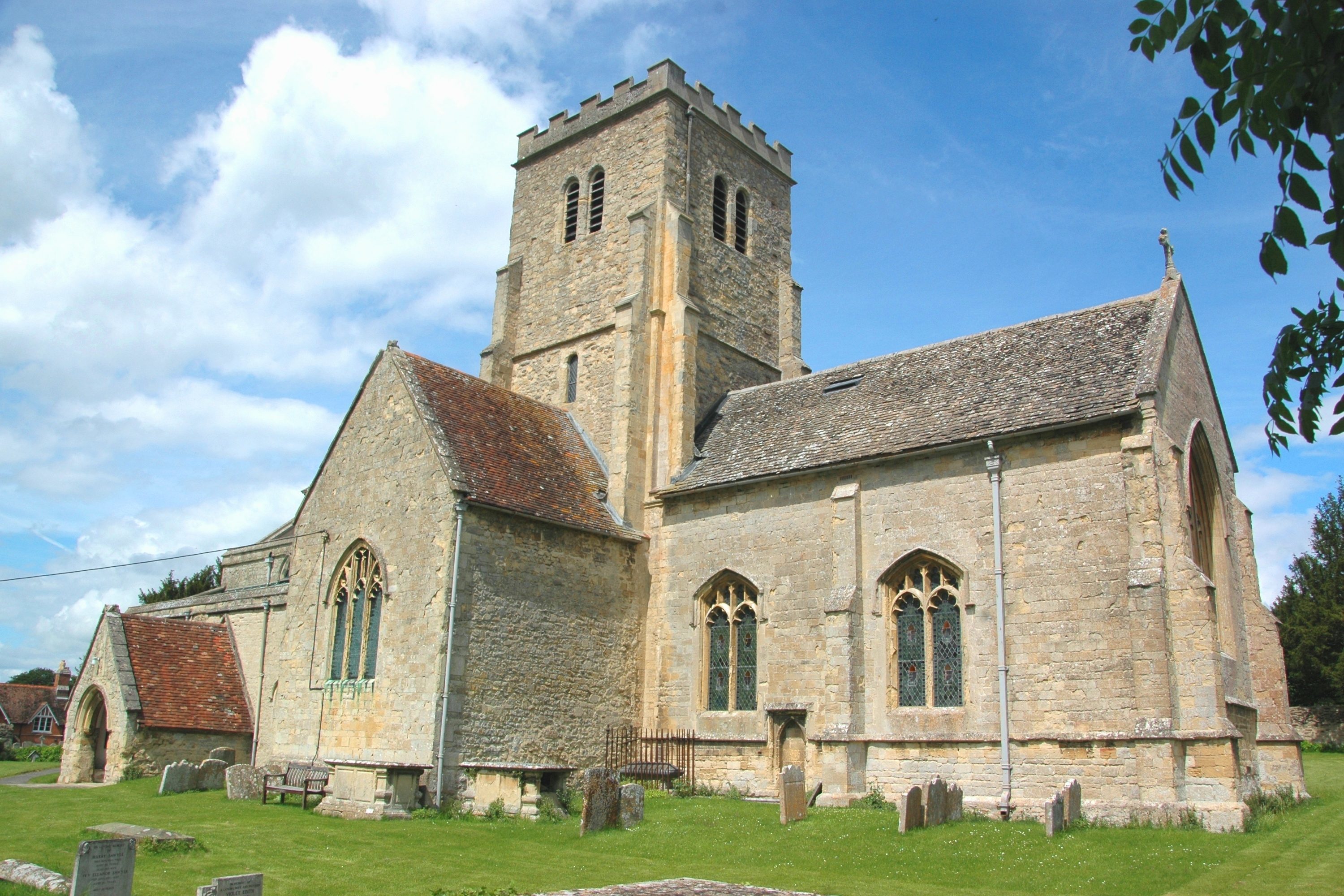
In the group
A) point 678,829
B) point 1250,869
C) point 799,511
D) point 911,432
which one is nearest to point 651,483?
point 799,511

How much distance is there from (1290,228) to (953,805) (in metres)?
14.6

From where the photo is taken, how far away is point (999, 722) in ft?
59.0

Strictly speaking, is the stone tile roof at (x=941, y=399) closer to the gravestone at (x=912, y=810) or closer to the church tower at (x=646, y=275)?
the church tower at (x=646, y=275)

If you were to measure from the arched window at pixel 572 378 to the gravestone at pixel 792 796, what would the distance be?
43.9 feet

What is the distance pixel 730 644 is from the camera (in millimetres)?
22406

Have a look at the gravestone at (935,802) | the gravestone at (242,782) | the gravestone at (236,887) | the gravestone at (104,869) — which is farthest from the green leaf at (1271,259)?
the gravestone at (242,782)

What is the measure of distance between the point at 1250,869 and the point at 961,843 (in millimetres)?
3594

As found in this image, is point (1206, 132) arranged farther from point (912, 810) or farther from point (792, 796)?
point (792, 796)

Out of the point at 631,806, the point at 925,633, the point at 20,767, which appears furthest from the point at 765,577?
the point at 20,767

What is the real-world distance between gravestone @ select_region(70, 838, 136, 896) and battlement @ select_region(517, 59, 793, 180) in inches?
954

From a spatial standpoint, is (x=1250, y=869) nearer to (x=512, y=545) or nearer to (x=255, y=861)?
(x=255, y=861)

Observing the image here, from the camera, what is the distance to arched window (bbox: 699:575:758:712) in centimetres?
2197

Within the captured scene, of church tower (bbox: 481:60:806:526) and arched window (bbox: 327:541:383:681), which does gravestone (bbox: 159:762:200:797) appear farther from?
church tower (bbox: 481:60:806:526)

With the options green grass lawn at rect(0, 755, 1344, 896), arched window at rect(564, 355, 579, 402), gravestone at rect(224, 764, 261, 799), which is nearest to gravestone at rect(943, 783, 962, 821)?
green grass lawn at rect(0, 755, 1344, 896)
